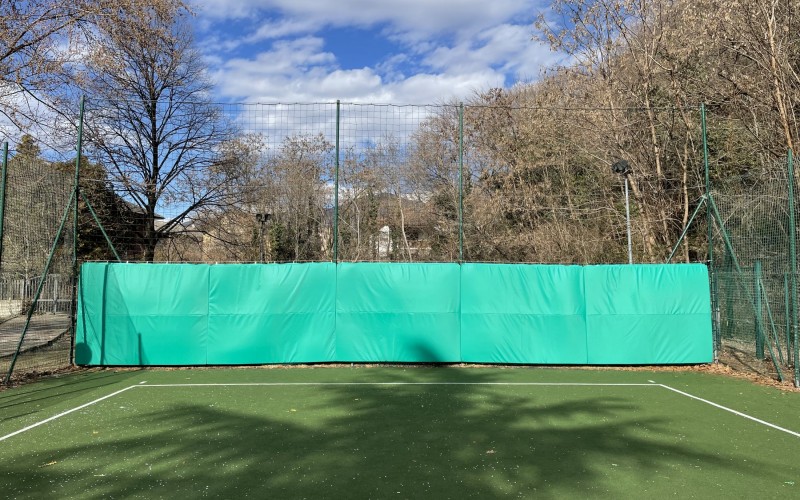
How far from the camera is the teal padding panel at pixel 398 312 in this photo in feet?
34.0

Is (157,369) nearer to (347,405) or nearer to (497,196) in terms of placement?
(347,405)

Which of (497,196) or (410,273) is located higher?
(497,196)

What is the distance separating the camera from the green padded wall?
10.2 m

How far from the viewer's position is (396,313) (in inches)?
410

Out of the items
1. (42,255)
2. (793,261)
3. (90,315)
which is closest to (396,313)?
(90,315)

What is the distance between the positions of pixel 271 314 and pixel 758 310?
9250 mm

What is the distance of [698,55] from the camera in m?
12.6

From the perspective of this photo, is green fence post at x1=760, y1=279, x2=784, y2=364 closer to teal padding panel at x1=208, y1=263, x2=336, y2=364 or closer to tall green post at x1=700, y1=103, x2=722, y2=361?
tall green post at x1=700, y1=103, x2=722, y2=361

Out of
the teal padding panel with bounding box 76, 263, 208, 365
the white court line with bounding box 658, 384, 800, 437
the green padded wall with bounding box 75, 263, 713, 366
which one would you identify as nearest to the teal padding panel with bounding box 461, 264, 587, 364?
the green padded wall with bounding box 75, 263, 713, 366

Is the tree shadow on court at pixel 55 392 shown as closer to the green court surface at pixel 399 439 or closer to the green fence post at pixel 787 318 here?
the green court surface at pixel 399 439

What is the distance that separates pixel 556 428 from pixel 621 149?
10.3 m

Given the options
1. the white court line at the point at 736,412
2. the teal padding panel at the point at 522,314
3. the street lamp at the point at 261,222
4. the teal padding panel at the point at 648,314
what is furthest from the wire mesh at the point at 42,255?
the white court line at the point at 736,412

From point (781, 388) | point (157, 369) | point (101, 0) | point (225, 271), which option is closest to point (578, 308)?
point (781, 388)

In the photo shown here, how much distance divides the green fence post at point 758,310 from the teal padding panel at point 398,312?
5.45 m
